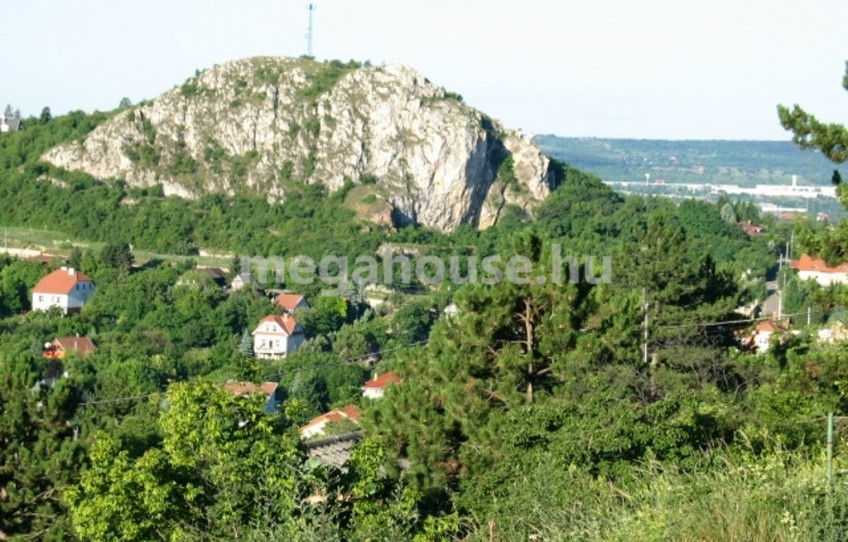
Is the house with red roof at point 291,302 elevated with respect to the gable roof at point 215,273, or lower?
lower

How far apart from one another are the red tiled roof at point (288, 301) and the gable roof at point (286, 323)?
106 inches

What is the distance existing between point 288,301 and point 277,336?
465 cm

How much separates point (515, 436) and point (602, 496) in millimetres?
3257

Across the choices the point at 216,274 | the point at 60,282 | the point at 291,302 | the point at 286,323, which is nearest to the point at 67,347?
the point at 286,323

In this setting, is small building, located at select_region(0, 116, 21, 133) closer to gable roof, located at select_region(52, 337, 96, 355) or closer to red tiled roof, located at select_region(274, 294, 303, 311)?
red tiled roof, located at select_region(274, 294, 303, 311)

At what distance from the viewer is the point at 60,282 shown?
51.5m

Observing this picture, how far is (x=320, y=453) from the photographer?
37.7 ft

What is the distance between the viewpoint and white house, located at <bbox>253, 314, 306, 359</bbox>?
4638 centimetres

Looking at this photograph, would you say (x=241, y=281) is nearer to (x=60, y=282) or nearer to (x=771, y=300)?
(x=60, y=282)

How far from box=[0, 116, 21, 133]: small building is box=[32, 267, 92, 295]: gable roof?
2884cm

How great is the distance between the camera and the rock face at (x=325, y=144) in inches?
2682

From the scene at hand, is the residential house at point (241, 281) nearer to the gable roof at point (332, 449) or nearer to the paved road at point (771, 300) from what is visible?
the paved road at point (771, 300)

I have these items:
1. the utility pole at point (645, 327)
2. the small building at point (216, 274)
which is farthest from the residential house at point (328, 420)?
the small building at point (216, 274)

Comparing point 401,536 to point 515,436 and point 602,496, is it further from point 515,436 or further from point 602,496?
point 515,436
